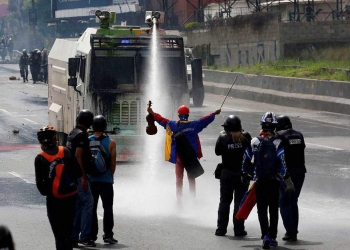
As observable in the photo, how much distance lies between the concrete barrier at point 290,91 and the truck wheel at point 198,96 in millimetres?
2658

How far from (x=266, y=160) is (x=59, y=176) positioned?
108 inches

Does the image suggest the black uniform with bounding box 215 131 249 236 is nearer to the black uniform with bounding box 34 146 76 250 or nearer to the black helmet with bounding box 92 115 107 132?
the black helmet with bounding box 92 115 107 132

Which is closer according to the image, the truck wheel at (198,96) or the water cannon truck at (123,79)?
the water cannon truck at (123,79)

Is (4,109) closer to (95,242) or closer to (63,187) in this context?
(95,242)

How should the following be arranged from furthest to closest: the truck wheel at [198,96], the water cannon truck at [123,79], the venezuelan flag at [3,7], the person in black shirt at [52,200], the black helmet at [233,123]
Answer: the venezuelan flag at [3,7] → the truck wheel at [198,96] → the water cannon truck at [123,79] → the black helmet at [233,123] → the person in black shirt at [52,200]

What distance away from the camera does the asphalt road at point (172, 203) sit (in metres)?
12.5

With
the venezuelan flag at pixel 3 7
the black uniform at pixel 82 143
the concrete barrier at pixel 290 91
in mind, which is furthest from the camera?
the venezuelan flag at pixel 3 7

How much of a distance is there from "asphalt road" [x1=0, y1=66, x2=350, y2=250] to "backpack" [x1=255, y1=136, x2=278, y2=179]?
89 cm

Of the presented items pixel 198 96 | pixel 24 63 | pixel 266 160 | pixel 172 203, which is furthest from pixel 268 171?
pixel 24 63

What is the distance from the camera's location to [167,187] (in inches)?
700

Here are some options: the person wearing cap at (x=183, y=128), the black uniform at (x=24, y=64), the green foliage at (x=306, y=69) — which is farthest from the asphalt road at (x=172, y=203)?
the black uniform at (x=24, y=64)

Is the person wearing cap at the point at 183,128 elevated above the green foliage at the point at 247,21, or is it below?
below

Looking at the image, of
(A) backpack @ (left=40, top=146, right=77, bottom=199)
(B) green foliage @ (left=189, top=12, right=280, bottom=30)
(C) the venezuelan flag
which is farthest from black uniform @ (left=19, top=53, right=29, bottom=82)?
(C) the venezuelan flag

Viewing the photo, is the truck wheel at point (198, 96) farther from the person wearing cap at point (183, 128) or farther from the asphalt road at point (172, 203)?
the person wearing cap at point (183, 128)
